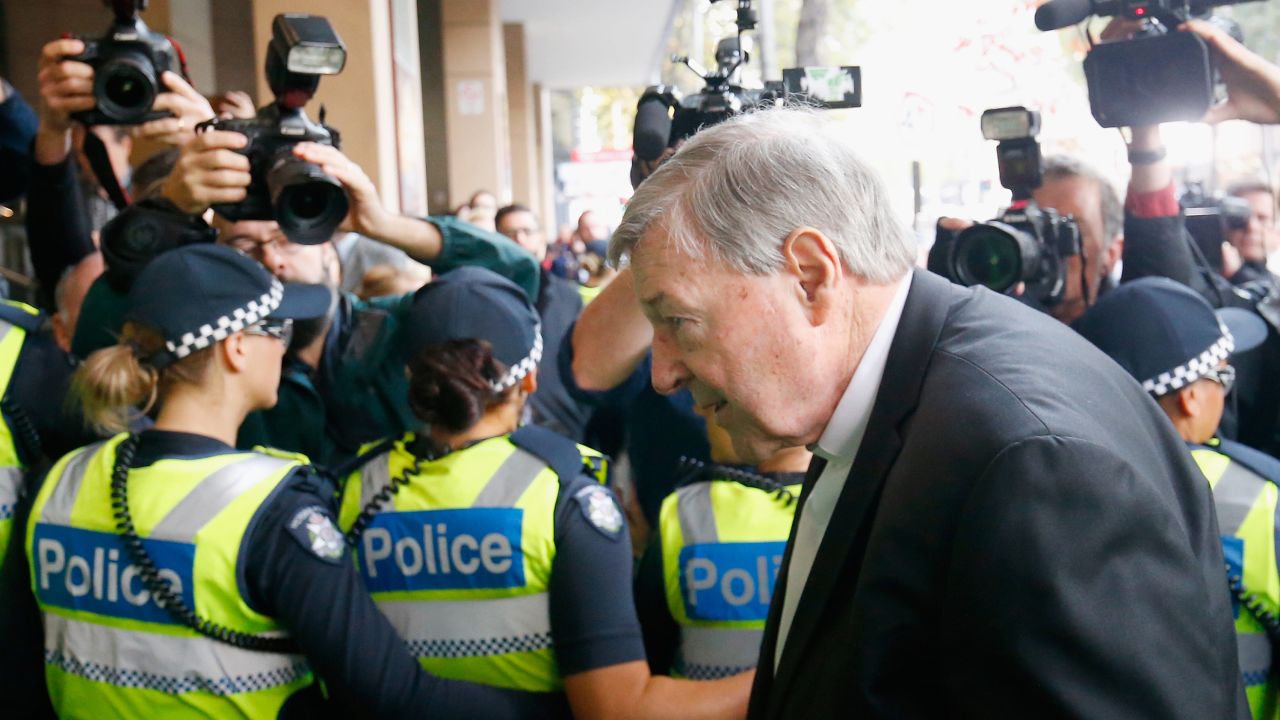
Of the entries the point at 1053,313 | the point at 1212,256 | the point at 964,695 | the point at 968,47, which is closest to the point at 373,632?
the point at 964,695

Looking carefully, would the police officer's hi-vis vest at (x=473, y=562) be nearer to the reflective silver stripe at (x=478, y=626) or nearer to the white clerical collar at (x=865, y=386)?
the reflective silver stripe at (x=478, y=626)

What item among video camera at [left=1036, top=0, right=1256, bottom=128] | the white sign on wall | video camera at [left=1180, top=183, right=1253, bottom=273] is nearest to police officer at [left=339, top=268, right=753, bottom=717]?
video camera at [left=1036, top=0, right=1256, bottom=128]

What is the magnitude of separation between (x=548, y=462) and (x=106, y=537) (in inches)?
32.2

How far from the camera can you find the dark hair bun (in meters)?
2.54

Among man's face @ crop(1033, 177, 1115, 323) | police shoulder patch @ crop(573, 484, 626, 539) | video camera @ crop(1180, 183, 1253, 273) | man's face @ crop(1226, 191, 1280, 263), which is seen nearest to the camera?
police shoulder patch @ crop(573, 484, 626, 539)

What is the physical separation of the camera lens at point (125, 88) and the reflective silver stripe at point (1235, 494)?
2396mm

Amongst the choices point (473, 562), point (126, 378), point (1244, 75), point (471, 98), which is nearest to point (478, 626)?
point (473, 562)

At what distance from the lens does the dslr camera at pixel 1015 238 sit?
9.12 feet

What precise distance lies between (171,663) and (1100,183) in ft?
9.69

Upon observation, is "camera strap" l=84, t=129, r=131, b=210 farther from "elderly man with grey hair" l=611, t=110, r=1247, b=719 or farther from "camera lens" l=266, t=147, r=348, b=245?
"elderly man with grey hair" l=611, t=110, r=1247, b=719

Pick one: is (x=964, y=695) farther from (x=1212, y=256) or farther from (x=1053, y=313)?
(x=1212, y=256)

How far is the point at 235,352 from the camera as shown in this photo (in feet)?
8.16

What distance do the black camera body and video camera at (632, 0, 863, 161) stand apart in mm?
659

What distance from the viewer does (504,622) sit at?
2.44 metres
